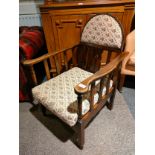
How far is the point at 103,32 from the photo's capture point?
1146 millimetres

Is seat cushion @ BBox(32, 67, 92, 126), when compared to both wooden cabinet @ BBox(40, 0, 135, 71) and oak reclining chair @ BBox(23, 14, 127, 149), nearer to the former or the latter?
oak reclining chair @ BBox(23, 14, 127, 149)

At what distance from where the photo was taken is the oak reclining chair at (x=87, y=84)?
86cm

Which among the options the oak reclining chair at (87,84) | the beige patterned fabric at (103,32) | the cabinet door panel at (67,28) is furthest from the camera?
the cabinet door panel at (67,28)

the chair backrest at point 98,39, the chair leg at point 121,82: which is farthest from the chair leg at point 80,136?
the chair leg at point 121,82

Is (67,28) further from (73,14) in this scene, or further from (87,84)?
(87,84)

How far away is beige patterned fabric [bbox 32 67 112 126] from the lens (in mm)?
874

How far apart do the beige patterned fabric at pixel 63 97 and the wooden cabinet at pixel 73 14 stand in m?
0.51

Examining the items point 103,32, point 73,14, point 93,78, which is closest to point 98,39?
point 103,32

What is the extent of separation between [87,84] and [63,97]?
0.31 meters

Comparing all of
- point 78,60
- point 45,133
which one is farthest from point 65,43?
point 45,133

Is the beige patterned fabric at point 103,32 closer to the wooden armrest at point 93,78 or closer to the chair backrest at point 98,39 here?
the chair backrest at point 98,39

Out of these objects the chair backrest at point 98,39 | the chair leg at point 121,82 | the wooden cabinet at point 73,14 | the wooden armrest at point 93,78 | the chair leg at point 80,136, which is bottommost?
the chair leg at point 80,136
